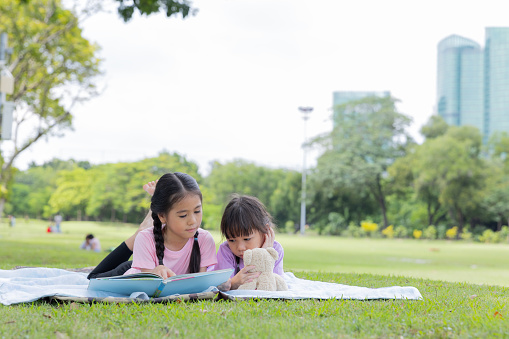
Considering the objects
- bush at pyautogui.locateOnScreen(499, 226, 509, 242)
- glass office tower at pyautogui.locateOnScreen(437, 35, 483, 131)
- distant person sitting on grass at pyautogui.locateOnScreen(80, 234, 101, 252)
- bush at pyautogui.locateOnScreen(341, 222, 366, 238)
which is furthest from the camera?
glass office tower at pyautogui.locateOnScreen(437, 35, 483, 131)

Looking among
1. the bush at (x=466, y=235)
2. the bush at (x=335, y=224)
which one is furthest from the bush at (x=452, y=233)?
the bush at (x=335, y=224)

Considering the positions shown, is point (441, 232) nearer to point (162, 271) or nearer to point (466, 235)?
point (466, 235)

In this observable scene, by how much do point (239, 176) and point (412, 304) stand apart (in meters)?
35.8

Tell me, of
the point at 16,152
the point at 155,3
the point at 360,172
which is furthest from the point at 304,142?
the point at 155,3

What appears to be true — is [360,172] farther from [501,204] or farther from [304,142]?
[501,204]

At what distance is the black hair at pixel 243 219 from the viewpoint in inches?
122

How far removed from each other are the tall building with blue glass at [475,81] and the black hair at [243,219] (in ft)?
252

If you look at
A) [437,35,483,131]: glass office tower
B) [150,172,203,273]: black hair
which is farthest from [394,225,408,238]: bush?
[437,35,483,131]: glass office tower

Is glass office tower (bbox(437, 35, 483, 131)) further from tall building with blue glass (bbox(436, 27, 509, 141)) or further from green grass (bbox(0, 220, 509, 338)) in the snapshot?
green grass (bbox(0, 220, 509, 338))

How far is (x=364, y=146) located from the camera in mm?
31906

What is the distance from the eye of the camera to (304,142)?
3397 centimetres

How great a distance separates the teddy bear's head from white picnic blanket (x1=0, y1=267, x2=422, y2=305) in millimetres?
184

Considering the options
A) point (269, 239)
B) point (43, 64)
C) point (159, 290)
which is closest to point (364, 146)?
point (43, 64)

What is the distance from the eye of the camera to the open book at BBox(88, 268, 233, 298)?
2641mm
